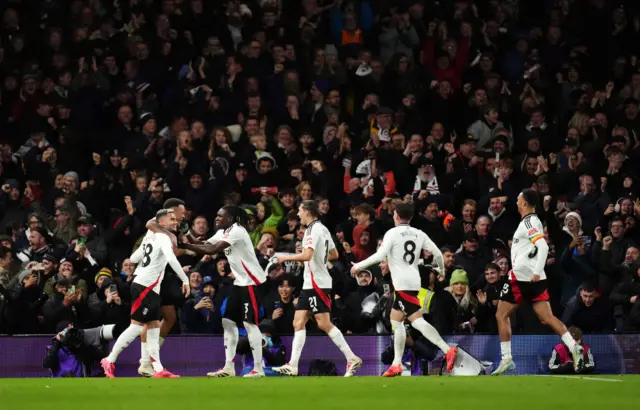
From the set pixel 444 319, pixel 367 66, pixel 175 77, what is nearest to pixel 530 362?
pixel 444 319

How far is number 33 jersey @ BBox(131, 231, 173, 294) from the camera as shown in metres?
16.9

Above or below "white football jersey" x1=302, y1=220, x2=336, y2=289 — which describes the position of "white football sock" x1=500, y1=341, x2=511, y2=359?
below

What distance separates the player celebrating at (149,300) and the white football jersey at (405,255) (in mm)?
2684

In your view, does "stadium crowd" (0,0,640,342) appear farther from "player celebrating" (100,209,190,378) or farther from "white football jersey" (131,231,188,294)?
"white football jersey" (131,231,188,294)

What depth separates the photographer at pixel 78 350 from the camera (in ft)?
59.1

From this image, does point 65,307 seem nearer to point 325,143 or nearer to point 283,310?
point 283,310

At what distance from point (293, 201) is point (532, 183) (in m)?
3.83

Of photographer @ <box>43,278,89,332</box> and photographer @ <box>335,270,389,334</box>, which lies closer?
photographer @ <box>43,278,89,332</box>

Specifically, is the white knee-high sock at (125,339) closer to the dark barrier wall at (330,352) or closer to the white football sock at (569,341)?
the dark barrier wall at (330,352)

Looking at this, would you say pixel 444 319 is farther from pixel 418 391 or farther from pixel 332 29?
pixel 332 29

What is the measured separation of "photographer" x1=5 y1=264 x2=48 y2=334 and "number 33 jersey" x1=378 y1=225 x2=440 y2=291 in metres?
5.37

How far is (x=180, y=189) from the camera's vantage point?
22.3 metres

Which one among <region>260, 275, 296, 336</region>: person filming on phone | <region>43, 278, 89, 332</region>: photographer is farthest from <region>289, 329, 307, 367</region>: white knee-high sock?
<region>43, 278, 89, 332</region>: photographer

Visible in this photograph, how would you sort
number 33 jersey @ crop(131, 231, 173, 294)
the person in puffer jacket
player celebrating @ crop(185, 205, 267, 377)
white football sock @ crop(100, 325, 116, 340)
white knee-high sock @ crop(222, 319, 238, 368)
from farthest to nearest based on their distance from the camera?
white football sock @ crop(100, 325, 116, 340) < the person in puffer jacket < white knee-high sock @ crop(222, 319, 238, 368) < player celebrating @ crop(185, 205, 267, 377) < number 33 jersey @ crop(131, 231, 173, 294)
